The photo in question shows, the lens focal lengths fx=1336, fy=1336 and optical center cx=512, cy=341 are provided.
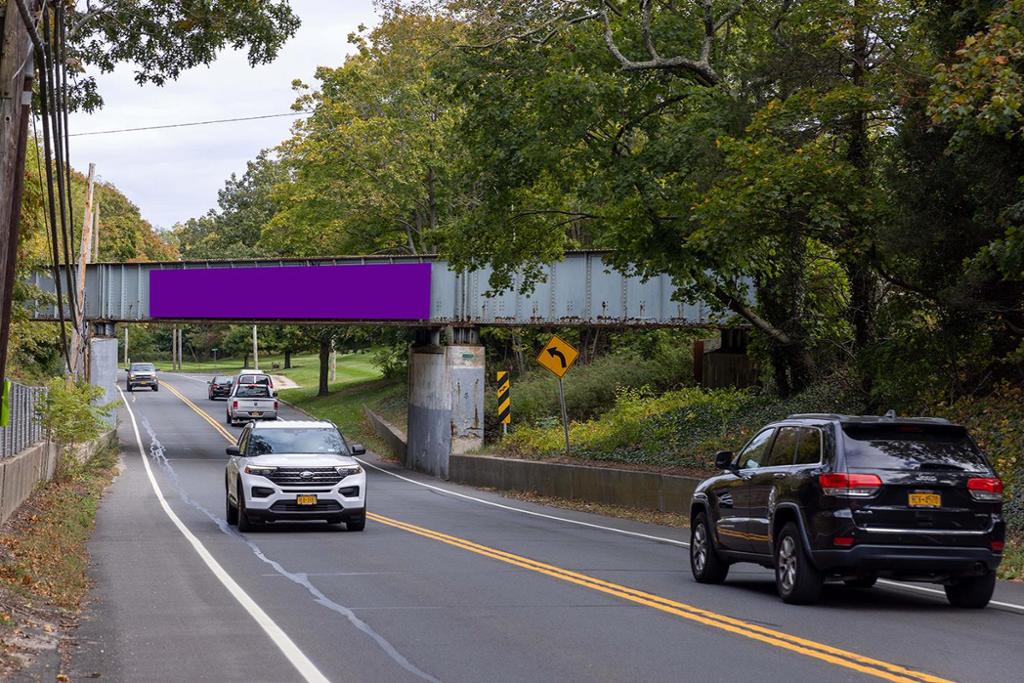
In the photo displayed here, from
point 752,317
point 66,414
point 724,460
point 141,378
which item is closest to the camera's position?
point 724,460

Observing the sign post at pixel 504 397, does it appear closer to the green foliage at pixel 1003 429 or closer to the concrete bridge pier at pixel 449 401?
the concrete bridge pier at pixel 449 401

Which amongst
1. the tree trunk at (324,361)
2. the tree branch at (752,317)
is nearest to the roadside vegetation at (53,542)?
the tree branch at (752,317)

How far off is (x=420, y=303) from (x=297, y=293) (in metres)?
5.25


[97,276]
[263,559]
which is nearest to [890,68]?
[263,559]

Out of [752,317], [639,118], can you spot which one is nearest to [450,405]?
[752,317]

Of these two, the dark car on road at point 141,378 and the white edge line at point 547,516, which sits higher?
the dark car on road at point 141,378

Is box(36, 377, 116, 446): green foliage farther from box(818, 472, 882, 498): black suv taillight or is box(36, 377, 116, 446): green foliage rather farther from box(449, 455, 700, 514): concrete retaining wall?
box(818, 472, 882, 498): black suv taillight

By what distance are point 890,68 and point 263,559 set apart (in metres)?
12.7

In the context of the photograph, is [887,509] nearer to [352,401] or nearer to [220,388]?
[352,401]

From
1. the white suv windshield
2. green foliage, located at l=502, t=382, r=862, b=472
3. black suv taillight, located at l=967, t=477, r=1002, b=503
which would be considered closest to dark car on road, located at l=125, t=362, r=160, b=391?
green foliage, located at l=502, t=382, r=862, b=472

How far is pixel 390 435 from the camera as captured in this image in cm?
5262

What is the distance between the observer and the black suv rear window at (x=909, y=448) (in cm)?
1207

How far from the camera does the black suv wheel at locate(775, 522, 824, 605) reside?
12281mm

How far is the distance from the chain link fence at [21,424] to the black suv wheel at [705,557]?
10.4m
